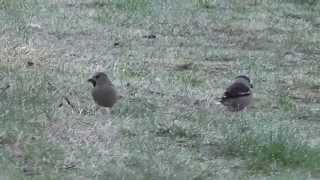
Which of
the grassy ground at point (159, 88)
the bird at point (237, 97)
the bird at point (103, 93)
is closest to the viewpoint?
the grassy ground at point (159, 88)

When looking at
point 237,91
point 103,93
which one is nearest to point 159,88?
point 237,91

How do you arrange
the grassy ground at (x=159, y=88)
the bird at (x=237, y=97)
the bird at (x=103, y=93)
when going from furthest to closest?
the bird at (x=237, y=97) < the bird at (x=103, y=93) < the grassy ground at (x=159, y=88)

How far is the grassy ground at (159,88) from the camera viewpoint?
7156mm

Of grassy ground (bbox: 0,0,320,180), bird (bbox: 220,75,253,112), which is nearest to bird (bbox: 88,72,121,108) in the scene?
grassy ground (bbox: 0,0,320,180)

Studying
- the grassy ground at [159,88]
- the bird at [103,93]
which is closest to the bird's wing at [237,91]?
the grassy ground at [159,88]

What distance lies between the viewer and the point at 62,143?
24.3 ft

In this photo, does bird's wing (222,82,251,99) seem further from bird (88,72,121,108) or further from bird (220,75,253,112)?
bird (88,72,121,108)

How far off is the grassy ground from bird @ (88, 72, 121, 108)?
14cm

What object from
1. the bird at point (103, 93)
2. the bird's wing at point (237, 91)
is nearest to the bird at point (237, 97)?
the bird's wing at point (237, 91)

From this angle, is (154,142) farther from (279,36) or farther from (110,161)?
(279,36)

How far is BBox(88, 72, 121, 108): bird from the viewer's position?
8.56m

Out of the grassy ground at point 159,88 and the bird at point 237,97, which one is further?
the bird at point 237,97

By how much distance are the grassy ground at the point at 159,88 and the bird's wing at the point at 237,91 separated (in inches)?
6.8

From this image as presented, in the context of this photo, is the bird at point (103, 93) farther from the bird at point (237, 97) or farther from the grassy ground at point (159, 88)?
the bird at point (237, 97)
